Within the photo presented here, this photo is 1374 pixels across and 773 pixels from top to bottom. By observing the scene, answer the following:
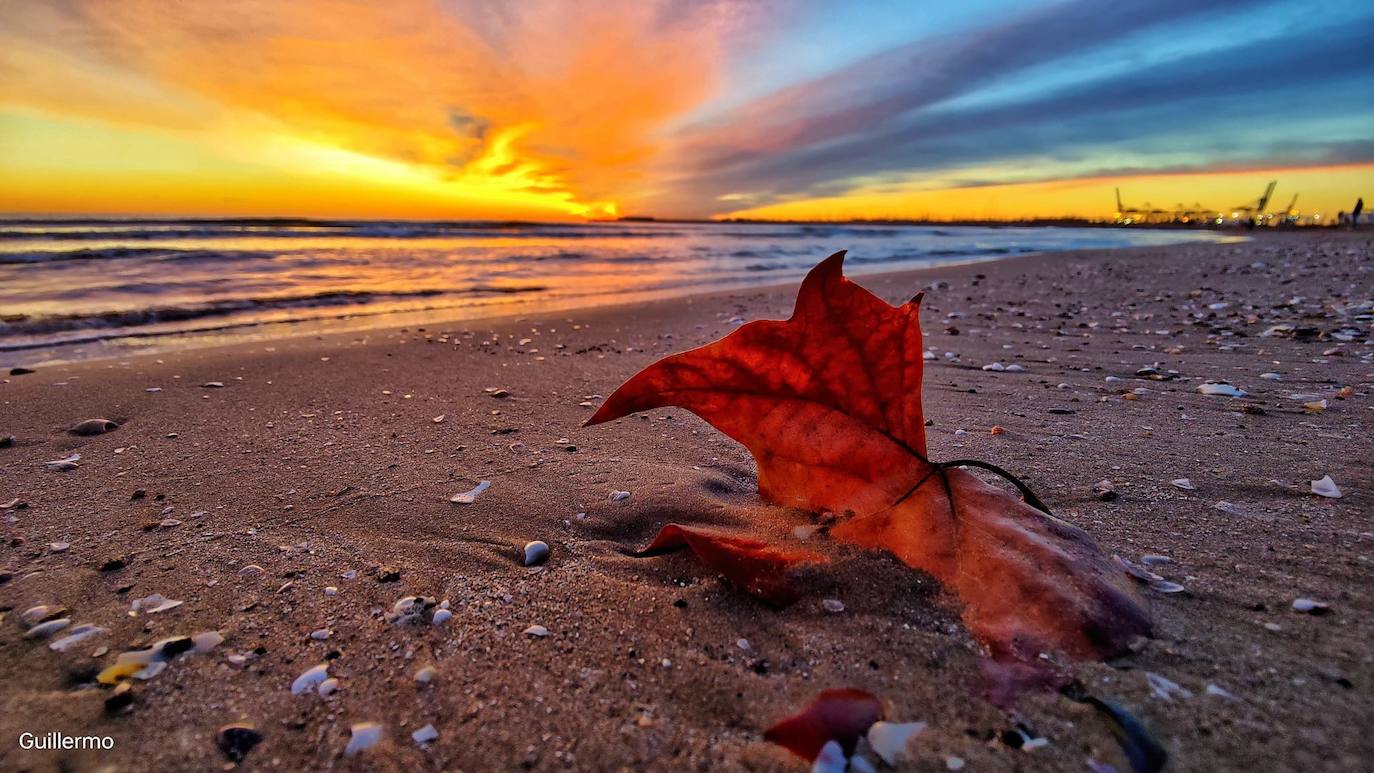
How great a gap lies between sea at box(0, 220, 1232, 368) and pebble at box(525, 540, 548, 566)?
501cm

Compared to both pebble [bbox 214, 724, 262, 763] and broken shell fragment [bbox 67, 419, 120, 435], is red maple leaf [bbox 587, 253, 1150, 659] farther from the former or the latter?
broken shell fragment [bbox 67, 419, 120, 435]

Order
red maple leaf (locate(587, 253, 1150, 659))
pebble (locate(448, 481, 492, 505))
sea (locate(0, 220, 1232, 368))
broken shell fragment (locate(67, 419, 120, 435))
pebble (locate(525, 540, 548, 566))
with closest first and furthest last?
red maple leaf (locate(587, 253, 1150, 659)), pebble (locate(525, 540, 548, 566)), pebble (locate(448, 481, 492, 505)), broken shell fragment (locate(67, 419, 120, 435)), sea (locate(0, 220, 1232, 368))

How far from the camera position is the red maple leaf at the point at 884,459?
1.16m

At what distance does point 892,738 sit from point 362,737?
0.86 metres

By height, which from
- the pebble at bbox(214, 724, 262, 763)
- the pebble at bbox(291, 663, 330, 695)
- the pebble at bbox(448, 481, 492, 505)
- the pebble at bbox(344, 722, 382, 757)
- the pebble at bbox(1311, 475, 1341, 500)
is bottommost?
the pebble at bbox(448, 481, 492, 505)

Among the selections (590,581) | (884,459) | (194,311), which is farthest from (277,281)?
(884,459)

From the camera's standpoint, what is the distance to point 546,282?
1084 cm

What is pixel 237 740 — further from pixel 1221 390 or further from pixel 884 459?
pixel 1221 390

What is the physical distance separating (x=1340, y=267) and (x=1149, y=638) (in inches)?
473

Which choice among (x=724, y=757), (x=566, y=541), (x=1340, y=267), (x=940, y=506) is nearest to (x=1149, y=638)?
(x=940, y=506)

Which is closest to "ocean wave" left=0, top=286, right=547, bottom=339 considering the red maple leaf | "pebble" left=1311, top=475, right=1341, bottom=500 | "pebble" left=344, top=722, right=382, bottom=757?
"pebble" left=344, top=722, right=382, bottom=757

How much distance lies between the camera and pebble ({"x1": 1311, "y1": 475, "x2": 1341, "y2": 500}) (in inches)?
66.8

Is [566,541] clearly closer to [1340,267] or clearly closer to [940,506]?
[940,506]

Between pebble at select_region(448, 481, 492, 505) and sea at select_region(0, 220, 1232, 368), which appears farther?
sea at select_region(0, 220, 1232, 368)
